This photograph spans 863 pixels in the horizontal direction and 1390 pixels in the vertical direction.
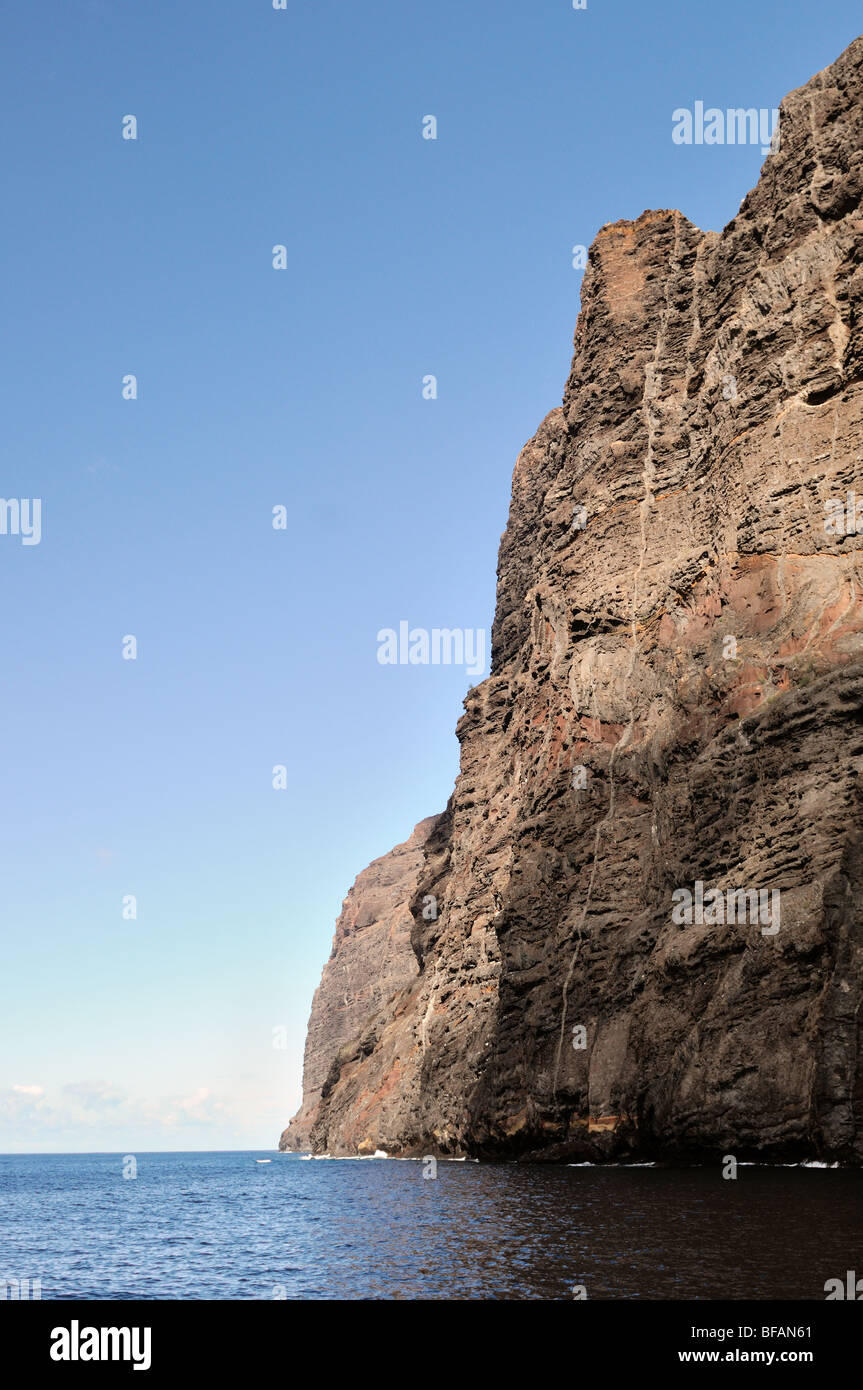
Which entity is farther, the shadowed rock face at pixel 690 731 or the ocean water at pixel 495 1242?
the shadowed rock face at pixel 690 731

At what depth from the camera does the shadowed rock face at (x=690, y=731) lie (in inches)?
1853

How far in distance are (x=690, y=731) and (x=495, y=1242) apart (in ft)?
121

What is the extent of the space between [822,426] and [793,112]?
73.7 ft

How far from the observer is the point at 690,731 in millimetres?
62031

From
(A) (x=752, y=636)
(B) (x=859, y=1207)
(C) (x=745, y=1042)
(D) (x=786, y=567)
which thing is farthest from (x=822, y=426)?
(B) (x=859, y=1207)

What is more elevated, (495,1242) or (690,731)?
(690,731)

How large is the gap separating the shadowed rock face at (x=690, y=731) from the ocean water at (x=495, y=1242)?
5.33 meters

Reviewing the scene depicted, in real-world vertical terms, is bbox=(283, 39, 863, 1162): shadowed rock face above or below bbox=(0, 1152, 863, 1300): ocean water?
above

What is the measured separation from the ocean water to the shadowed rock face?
5.33 meters

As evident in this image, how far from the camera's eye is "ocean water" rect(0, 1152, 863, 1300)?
2234 centimetres

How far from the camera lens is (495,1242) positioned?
29844 millimetres

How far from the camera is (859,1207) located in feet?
95.0

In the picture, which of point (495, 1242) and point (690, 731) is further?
point (690, 731)

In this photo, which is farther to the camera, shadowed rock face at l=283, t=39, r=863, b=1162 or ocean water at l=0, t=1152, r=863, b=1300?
shadowed rock face at l=283, t=39, r=863, b=1162
